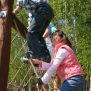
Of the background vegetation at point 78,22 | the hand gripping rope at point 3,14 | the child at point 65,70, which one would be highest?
the hand gripping rope at point 3,14

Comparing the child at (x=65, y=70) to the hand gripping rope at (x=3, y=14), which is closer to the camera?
the hand gripping rope at (x=3, y=14)

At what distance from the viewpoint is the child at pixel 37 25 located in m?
7.97

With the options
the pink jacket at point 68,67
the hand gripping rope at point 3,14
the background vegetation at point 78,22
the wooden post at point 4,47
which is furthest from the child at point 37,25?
the background vegetation at point 78,22

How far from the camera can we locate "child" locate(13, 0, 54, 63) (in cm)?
797

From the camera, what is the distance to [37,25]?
26.6 ft

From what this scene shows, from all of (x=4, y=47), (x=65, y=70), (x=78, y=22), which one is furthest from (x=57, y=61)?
(x=78, y=22)

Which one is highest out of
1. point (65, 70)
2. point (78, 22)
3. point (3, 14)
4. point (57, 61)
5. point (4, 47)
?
point (3, 14)

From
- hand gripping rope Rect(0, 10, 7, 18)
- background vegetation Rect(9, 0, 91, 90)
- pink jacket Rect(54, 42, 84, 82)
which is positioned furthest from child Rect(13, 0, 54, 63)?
background vegetation Rect(9, 0, 91, 90)

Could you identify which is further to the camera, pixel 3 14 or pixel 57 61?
pixel 57 61

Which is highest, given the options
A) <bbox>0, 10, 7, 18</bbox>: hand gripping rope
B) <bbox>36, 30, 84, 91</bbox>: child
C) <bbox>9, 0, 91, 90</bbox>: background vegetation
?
<bbox>0, 10, 7, 18</bbox>: hand gripping rope

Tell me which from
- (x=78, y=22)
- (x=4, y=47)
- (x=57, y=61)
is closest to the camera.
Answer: (x=4, y=47)

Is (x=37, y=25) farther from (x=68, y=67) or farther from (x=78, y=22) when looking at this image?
(x=78, y=22)

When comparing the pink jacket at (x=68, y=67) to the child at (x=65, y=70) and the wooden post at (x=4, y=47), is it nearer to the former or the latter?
the child at (x=65, y=70)

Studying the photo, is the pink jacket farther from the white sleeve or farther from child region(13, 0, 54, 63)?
child region(13, 0, 54, 63)
